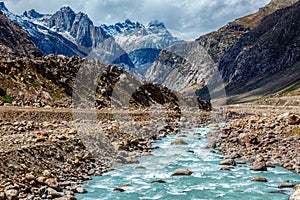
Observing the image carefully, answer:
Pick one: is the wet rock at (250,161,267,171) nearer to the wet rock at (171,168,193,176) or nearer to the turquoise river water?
the turquoise river water

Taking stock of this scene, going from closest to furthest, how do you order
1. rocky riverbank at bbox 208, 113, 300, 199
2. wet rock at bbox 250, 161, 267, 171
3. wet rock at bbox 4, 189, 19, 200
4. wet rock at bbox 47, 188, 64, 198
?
1. wet rock at bbox 4, 189, 19, 200
2. wet rock at bbox 47, 188, 64, 198
3. wet rock at bbox 250, 161, 267, 171
4. rocky riverbank at bbox 208, 113, 300, 199

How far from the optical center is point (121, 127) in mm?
48250

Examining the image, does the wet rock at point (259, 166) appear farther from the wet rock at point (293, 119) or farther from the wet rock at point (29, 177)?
the wet rock at point (29, 177)

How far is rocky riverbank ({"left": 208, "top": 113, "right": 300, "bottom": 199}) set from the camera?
33.0 metres

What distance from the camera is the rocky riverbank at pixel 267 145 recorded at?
108 ft

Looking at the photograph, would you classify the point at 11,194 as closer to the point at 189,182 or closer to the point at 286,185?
the point at 189,182

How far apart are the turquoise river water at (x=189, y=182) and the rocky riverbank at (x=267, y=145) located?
1236mm

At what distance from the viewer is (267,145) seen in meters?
39.1

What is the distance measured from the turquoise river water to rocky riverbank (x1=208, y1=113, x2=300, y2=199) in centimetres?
124

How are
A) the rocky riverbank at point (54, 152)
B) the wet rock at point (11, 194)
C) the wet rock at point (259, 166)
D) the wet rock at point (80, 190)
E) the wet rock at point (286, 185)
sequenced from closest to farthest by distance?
the wet rock at point (11, 194), the rocky riverbank at point (54, 152), the wet rock at point (80, 190), the wet rock at point (286, 185), the wet rock at point (259, 166)

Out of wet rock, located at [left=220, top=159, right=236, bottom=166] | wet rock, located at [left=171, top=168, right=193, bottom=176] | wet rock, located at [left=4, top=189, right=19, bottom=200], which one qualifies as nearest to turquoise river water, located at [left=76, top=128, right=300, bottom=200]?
wet rock, located at [left=171, top=168, right=193, bottom=176]

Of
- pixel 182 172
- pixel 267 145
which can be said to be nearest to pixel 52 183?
pixel 182 172

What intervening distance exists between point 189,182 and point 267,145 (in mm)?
14429

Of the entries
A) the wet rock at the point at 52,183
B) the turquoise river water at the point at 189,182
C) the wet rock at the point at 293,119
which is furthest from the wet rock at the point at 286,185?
the wet rock at the point at 293,119
